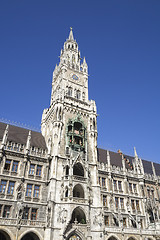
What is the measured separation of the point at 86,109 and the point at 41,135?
10643 millimetres

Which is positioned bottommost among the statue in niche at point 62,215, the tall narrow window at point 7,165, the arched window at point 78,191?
the statue in niche at point 62,215

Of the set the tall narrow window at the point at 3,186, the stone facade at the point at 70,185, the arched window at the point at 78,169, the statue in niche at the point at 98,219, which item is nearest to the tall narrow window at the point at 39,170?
the stone facade at the point at 70,185

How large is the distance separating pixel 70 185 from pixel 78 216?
5658 millimetres

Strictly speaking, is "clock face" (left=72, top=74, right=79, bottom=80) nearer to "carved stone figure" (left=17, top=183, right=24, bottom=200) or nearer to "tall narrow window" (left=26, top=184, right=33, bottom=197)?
"tall narrow window" (left=26, top=184, right=33, bottom=197)

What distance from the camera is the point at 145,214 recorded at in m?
39.0

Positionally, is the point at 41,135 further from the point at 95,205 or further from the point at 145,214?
the point at 145,214

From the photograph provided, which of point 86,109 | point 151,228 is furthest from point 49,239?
point 86,109

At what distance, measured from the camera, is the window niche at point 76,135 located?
3728 centimetres

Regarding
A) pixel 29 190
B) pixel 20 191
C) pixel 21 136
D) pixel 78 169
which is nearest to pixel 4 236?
pixel 20 191

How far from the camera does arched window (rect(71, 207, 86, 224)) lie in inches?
1243

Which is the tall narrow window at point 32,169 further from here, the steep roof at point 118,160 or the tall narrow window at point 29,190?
the steep roof at point 118,160

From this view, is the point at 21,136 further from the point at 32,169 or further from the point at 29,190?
the point at 29,190

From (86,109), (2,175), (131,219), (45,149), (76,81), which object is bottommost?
(131,219)

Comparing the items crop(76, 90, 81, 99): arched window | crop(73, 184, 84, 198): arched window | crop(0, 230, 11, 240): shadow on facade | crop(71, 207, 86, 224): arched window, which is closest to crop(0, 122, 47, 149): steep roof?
crop(73, 184, 84, 198): arched window
